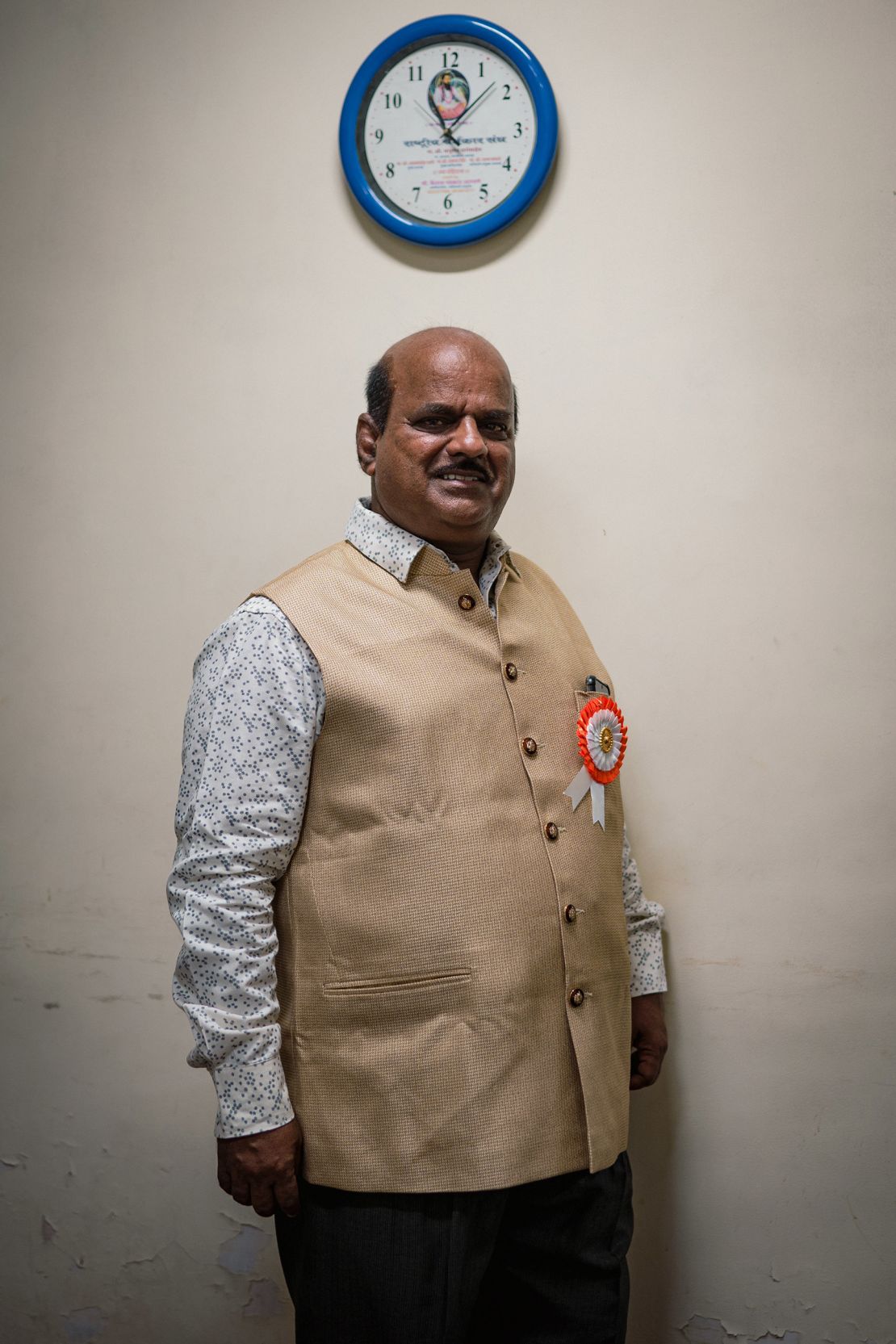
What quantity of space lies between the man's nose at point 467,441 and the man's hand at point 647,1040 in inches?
35.8

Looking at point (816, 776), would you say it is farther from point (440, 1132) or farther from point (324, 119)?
point (324, 119)

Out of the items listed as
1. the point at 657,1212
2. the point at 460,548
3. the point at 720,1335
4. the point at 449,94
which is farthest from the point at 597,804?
the point at 449,94

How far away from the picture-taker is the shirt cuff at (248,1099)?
1218mm

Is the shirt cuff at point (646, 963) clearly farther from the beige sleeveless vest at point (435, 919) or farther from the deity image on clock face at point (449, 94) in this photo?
the deity image on clock face at point (449, 94)

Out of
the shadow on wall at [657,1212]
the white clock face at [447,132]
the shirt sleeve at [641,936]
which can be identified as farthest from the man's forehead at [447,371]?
the shadow on wall at [657,1212]

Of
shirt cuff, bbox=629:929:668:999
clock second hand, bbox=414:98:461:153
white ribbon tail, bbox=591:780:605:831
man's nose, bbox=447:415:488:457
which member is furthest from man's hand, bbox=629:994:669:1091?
clock second hand, bbox=414:98:461:153

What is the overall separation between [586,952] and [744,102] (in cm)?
143

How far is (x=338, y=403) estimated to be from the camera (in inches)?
70.8

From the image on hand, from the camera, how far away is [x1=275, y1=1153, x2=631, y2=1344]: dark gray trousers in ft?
4.07

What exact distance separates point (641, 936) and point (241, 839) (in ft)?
2.40

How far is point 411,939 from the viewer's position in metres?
1.26

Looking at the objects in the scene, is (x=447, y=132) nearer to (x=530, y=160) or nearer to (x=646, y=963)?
(x=530, y=160)

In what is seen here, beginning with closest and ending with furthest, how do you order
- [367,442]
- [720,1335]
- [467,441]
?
[467,441] → [367,442] → [720,1335]

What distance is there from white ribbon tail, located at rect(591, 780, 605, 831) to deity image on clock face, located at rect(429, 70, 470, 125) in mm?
1186
